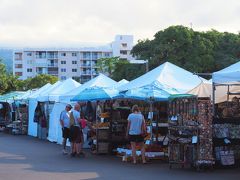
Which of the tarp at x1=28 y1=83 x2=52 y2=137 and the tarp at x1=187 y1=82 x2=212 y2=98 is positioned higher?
the tarp at x1=187 y1=82 x2=212 y2=98

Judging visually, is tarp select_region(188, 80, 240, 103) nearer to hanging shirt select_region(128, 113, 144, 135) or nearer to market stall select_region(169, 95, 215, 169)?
hanging shirt select_region(128, 113, 144, 135)

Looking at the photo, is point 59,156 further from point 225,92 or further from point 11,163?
point 225,92

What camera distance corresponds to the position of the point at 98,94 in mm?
19172

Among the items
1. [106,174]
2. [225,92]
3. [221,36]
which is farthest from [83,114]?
[221,36]

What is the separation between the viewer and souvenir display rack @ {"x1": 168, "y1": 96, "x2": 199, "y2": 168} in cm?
1330

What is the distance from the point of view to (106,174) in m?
13.0

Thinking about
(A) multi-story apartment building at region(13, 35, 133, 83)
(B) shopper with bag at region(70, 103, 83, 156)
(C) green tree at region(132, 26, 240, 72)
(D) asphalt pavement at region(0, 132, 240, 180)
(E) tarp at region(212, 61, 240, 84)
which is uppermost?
(A) multi-story apartment building at region(13, 35, 133, 83)

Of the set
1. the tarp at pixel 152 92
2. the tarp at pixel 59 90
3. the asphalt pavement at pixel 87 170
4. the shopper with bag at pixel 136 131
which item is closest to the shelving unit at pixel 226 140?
the asphalt pavement at pixel 87 170

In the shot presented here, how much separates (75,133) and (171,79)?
12.9ft

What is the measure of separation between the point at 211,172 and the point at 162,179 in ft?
5.64

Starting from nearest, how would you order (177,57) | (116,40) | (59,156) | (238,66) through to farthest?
(238,66), (59,156), (177,57), (116,40)

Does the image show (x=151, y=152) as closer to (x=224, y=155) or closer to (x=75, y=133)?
(x=224, y=155)

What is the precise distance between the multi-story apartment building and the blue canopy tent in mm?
112269

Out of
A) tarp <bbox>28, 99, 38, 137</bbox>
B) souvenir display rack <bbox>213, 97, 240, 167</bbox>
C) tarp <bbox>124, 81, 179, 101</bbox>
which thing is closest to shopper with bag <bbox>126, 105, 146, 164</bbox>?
tarp <bbox>124, 81, 179, 101</bbox>
